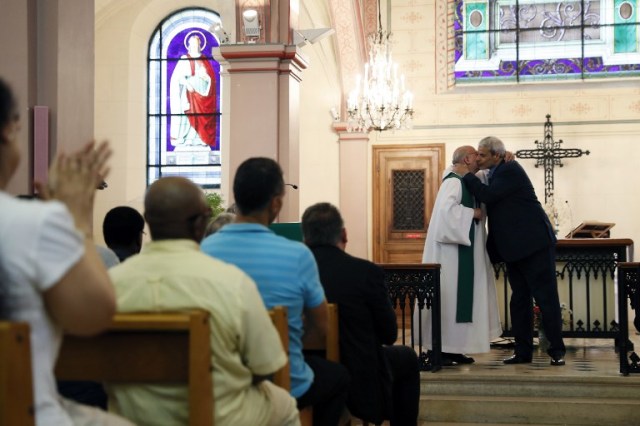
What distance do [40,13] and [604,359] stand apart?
491 cm

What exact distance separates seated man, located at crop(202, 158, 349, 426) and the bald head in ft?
1.90

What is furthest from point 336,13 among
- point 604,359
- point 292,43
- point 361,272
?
point 361,272

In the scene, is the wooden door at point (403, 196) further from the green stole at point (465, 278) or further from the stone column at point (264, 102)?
the green stole at point (465, 278)

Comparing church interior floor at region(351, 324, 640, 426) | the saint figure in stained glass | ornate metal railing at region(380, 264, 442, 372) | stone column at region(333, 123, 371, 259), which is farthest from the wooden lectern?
the saint figure in stained glass

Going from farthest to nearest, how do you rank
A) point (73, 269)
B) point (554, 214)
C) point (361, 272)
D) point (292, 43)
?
point (554, 214) < point (292, 43) < point (361, 272) < point (73, 269)

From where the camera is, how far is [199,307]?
270 cm

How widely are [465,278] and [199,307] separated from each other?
4.71m

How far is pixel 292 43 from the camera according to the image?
903 cm

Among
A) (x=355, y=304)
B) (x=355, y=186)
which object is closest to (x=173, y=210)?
(x=355, y=304)

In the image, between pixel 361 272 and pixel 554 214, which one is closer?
pixel 361 272

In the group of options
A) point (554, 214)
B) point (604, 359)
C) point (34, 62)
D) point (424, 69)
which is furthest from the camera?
point (424, 69)

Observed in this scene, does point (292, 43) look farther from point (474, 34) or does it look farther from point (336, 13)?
point (474, 34)

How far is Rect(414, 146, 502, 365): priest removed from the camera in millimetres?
7098

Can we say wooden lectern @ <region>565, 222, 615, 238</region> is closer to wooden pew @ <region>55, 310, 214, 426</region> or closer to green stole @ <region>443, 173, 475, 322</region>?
green stole @ <region>443, 173, 475, 322</region>
